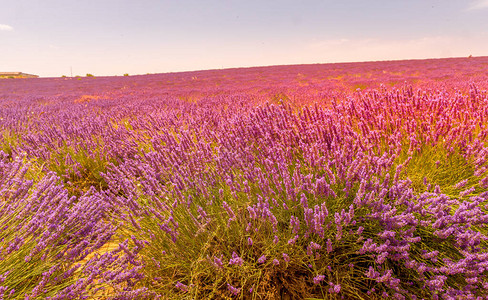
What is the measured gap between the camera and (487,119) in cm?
211

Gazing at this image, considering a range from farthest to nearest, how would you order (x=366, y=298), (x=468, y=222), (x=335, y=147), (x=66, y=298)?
(x=335, y=147) < (x=366, y=298) < (x=468, y=222) < (x=66, y=298)

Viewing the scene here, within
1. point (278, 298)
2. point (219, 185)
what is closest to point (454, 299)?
point (278, 298)

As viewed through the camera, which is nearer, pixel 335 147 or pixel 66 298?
pixel 66 298

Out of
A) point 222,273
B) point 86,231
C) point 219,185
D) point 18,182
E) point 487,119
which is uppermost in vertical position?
point 487,119

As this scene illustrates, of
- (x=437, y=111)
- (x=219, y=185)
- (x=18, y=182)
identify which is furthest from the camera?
(x=437, y=111)

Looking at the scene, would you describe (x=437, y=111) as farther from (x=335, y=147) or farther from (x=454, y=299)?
(x=454, y=299)

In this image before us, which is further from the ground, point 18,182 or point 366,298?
point 18,182

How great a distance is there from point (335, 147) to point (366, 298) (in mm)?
897

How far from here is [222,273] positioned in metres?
1.39

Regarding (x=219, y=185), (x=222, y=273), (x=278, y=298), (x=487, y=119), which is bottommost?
(x=278, y=298)

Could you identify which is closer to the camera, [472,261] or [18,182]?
[472,261]

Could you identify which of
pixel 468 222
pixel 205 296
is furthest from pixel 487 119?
pixel 205 296

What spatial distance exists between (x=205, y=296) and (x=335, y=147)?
1.22 metres

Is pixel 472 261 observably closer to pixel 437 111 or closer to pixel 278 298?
pixel 278 298
